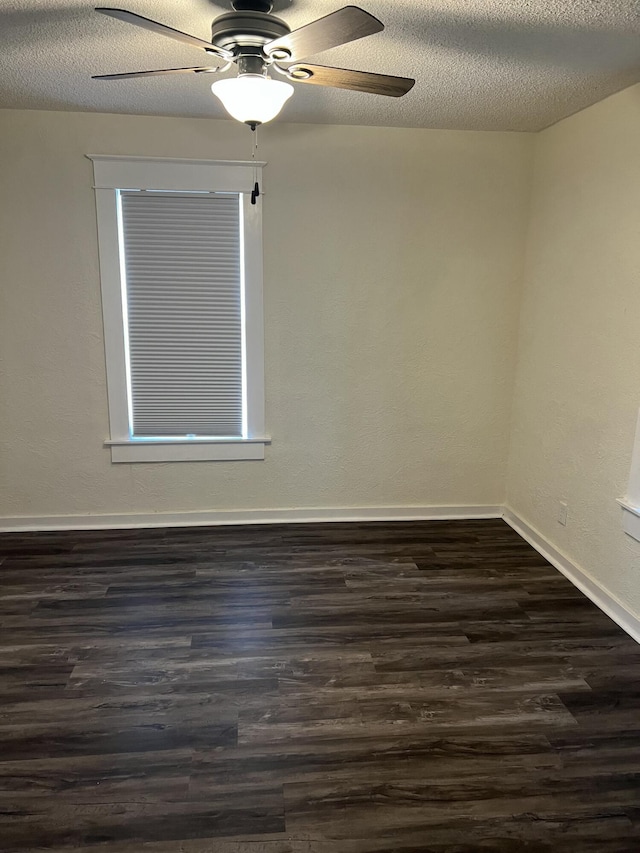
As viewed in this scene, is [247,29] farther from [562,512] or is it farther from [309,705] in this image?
[562,512]

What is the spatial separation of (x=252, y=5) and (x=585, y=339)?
2191 mm

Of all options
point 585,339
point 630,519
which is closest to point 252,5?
point 585,339

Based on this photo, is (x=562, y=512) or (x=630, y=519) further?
(x=562, y=512)

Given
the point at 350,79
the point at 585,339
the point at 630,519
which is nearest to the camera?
the point at 350,79

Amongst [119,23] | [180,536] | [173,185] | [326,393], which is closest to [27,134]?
[173,185]

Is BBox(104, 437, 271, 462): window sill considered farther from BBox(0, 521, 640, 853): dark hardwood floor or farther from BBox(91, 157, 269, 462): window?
BBox(0, 521, 640, 853): dark hardwood floor

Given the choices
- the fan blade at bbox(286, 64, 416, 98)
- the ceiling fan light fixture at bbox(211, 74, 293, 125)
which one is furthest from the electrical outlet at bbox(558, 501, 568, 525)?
the ceiling fan light fixture at bbox(211, 74, 293, 125)

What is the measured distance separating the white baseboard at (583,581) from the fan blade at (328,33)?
2652mm

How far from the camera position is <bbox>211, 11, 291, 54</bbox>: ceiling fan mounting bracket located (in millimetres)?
1877

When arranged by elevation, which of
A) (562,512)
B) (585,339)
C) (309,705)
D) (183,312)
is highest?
(183,312)

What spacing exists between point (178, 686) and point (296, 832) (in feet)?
2.58

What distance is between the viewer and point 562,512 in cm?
329

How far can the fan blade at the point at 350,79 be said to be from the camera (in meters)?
1.96

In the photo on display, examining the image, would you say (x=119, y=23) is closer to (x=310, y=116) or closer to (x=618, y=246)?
(x=310, y=116)
